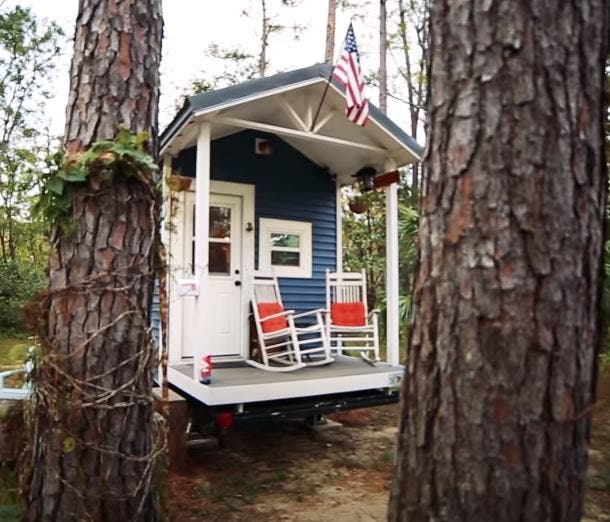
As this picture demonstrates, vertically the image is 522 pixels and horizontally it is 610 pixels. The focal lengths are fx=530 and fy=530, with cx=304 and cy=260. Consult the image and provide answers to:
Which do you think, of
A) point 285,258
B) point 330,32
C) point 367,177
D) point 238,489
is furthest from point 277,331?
point 330,32

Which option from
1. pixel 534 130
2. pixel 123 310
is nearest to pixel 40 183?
pixel 123 310

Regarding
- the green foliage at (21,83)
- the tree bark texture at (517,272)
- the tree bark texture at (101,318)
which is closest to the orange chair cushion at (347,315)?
the tree bark texture at (101,318)

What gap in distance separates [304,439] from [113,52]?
156 inches

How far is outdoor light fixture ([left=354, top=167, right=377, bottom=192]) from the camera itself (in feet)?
20.0

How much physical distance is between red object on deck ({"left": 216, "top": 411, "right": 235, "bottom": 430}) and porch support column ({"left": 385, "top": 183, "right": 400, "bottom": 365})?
1.91 meters

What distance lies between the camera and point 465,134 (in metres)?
1.22

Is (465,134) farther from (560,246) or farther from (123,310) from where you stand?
(123,310)

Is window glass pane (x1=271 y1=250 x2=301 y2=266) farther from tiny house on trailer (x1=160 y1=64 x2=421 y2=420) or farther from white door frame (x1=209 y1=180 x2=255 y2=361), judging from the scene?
white door frame (x1=209 y1=180 x2=255 y2=361)

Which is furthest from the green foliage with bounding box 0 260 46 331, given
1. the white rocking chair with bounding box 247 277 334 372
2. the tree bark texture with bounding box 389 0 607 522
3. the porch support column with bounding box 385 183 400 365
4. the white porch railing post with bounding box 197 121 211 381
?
the tree bark texture with bounding box 389 0 607 522

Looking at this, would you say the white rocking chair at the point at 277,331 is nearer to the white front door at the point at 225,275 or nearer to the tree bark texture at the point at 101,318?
the white front door at the point at 225,275

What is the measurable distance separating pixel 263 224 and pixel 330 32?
7.90 meters

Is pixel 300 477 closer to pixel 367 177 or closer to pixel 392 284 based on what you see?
pixel 392 284

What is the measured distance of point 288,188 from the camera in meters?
6.48

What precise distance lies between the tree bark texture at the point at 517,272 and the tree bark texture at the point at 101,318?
5.06ft
